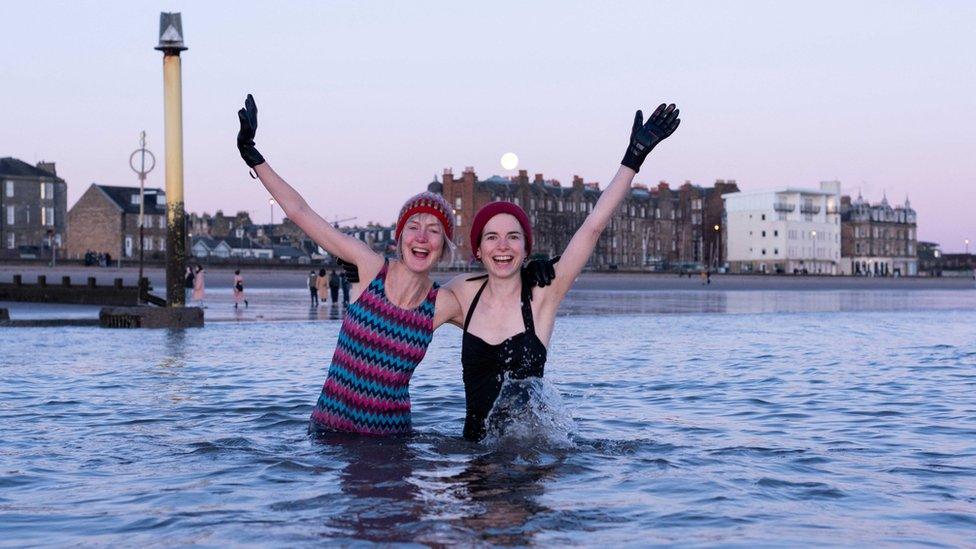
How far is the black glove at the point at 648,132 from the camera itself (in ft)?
20.3

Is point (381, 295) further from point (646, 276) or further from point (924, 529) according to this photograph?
point (646, 276)

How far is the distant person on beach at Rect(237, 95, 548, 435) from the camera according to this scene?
19.6 ft

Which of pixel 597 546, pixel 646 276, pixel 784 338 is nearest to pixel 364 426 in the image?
pixel 597 546

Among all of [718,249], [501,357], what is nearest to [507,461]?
[501,357]

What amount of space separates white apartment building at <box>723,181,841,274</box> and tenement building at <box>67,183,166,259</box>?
7063 centimetres

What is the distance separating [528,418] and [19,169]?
107 meters

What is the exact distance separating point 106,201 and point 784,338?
3845 inches

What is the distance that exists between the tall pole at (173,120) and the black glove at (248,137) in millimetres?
15174

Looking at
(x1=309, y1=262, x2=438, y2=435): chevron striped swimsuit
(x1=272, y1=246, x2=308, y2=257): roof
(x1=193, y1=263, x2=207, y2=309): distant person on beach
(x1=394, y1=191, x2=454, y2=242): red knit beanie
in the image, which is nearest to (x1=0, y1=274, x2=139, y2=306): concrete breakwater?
(x1=193, y1=263, x2=207, y2=309): distant person on beach

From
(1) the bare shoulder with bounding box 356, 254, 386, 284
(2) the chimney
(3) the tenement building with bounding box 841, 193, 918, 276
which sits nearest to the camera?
(1) the bare shoulder with bounding box 356, 254, 386, 284

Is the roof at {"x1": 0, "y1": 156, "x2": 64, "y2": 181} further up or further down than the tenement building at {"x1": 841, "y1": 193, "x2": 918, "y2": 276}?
further up

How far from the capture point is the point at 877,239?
160875 millimetres

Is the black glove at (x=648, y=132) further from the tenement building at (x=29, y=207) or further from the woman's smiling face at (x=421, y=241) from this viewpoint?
the tenement building at (x=29, y=207)

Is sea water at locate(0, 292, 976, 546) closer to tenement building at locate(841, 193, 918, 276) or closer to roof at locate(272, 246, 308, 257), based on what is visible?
roof at locate(272, 246, 308, 257)
